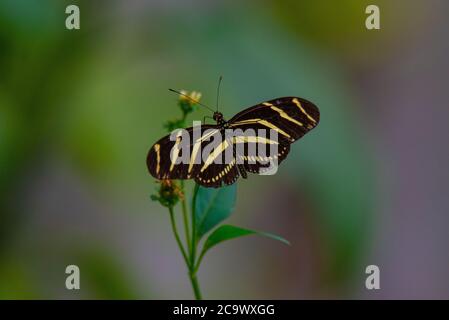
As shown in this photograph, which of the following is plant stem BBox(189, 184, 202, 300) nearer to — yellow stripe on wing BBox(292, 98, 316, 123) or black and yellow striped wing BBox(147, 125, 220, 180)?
black and yellow striped wing BBox(147, 125, 220, 180)

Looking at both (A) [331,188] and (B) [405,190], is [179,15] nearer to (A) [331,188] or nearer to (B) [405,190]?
(A) [331,188]

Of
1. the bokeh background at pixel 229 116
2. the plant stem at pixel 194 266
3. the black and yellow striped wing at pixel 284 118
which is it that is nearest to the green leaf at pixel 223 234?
the plant stem at pixel 194 266

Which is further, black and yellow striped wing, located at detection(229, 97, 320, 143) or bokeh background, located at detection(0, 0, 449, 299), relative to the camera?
bokeh background, located at detection(0, 0, 449, 299)

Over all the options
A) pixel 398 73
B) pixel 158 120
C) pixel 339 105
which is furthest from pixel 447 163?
pixel 158 120

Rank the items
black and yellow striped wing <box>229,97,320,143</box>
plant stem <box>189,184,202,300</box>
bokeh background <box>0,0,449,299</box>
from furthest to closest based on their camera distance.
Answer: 1. bokeh background <box>0,0,449,299</box>
2. black and yellow striped wing <box>229,97,320,143</box>
3. plant stem <box>189,184,202,300</box>

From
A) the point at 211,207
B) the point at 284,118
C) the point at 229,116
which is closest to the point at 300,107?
the point at 284,118

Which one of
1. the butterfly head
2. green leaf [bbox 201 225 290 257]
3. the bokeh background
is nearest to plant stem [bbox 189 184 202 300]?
green leaf [bbox 201 225 290 257]

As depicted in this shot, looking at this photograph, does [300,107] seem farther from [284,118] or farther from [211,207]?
[211,207]
